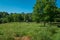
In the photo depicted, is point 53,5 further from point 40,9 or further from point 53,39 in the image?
point 53,39

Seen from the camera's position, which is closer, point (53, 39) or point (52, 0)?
point (53, 39)

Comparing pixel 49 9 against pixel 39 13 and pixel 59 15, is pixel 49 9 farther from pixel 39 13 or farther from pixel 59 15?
pixel 59 15

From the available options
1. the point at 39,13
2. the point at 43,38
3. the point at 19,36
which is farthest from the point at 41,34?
the point at 39,13

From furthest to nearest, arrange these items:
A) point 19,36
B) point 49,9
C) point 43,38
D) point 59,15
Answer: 1. point 59,15
2. point 49,9
3. point 19,36
4. point 43,38

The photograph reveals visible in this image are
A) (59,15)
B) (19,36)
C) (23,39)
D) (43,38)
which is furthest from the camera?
(59,15)

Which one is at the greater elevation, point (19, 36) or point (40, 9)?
point (40, 9)

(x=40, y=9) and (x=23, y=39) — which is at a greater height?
(x=40, y=9)

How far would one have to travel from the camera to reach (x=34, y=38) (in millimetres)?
12359

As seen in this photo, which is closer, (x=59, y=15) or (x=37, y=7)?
(x=37, y=7)

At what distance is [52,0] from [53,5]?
1005 mm

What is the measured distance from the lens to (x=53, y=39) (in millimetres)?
12289

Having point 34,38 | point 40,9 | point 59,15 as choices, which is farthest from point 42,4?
point 34,38

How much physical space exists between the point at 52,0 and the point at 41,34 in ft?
81.8

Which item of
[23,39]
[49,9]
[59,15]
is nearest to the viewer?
[23,39]
